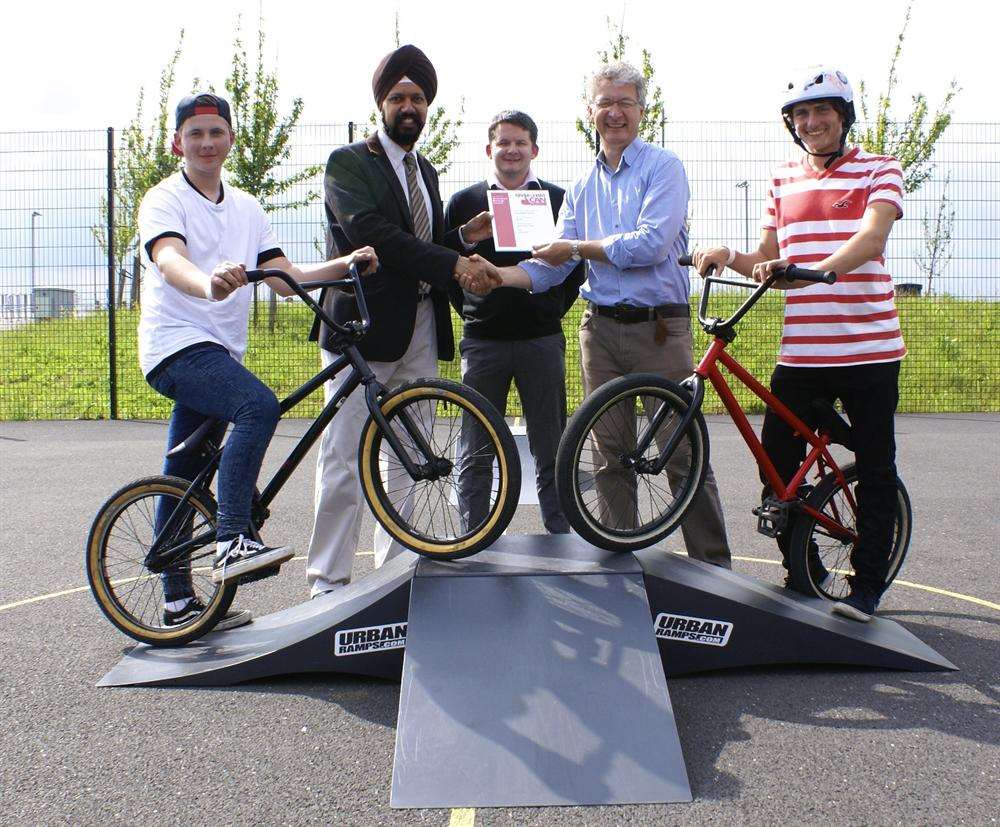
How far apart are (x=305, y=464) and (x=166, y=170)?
8.09 m

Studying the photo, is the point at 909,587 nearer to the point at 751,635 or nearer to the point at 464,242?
the point at 751,635

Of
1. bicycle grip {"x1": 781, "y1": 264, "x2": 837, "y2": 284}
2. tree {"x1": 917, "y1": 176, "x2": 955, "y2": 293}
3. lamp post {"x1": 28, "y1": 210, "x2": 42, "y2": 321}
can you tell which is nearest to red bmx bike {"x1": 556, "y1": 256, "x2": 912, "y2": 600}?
bicycle grip {"x1": 781, "y1": 264, "x2": 837, "y2": 284}

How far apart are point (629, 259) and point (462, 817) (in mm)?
2373

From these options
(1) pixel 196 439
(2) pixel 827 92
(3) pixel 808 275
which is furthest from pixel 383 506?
(2) pixel 827 92

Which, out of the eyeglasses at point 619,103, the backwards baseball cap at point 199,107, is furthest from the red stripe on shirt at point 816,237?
the backwards baseball cap at point 199,107

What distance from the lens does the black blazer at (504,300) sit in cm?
469

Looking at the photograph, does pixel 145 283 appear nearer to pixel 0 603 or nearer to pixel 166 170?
pixel 0 603

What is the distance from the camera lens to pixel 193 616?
4.04 m

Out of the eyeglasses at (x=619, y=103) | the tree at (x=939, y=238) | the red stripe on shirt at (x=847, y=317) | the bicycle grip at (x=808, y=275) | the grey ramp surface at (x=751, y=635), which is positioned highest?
the tree at (x=939, y=238)

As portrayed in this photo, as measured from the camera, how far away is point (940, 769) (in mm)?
2871

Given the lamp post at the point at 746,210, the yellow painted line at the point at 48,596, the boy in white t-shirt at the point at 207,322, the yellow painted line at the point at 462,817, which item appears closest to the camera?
the yellow painted line at the point at 462,817

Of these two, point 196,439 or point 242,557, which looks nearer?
→ point 242,557

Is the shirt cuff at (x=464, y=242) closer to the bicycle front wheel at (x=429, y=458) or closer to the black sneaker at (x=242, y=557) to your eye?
the bicycle front wheel at (x=429, y=458)

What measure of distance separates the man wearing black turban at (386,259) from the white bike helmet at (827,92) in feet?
4.67
